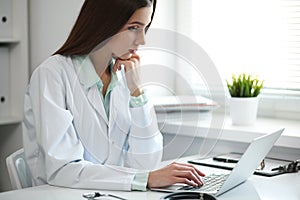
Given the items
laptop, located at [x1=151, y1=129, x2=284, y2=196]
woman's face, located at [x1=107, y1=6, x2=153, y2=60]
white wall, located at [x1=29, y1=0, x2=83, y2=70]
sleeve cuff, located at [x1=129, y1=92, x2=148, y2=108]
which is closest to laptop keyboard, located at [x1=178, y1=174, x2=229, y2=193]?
laptop, located at [x1=151, y1=129, x2=284, y2=196]

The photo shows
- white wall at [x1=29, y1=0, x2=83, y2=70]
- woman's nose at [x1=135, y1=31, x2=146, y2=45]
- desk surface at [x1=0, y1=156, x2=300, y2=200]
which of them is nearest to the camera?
desk surface at [x1=0, y1=156, x2=300, y2=200]

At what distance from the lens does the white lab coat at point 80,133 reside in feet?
5.44

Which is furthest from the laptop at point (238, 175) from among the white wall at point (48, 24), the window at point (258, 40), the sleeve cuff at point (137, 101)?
the white wall at point (48, 24)

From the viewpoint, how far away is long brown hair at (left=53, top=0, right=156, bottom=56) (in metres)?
1.74

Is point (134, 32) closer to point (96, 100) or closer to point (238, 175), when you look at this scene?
point (96, 100)

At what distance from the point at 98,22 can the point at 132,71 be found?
0.24 m

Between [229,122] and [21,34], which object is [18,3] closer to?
[21,34]

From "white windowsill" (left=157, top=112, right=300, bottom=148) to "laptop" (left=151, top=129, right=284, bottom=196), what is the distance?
0.37 m

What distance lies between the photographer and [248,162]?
162 centimetres

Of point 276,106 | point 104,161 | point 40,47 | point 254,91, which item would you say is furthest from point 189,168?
point 40,47

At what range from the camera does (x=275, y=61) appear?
2482 mm

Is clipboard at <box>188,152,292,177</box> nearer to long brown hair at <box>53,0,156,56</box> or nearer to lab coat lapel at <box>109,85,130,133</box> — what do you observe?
lab coat lapel at <box>109,85,130,133</box>

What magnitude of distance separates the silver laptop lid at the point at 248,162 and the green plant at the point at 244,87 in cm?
52

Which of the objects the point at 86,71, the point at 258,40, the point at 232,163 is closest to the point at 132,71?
the point at 86,71
